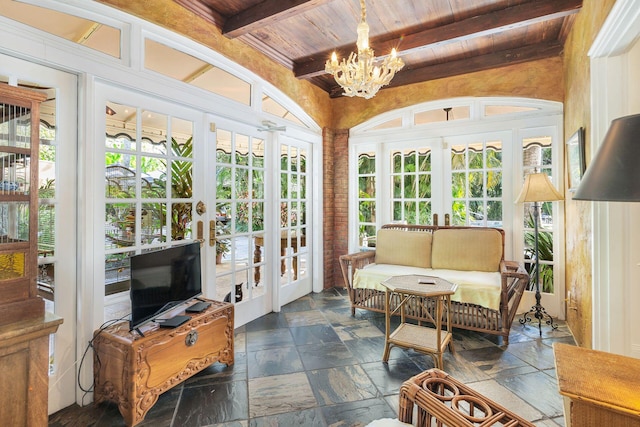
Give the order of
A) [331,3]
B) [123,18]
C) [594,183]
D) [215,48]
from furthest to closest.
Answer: [215,48]
[331,3]
[123,18]
[594,183]

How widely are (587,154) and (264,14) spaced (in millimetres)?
2844

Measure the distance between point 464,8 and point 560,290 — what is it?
123 inches

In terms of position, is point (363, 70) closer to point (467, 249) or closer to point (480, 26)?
point (480, 26)

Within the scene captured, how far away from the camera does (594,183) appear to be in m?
1.02

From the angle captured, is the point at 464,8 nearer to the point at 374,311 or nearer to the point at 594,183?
the point at 594,183

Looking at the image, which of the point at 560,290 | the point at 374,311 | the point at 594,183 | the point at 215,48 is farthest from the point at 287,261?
the point at 594,183

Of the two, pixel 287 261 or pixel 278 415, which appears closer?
pixel 278 415

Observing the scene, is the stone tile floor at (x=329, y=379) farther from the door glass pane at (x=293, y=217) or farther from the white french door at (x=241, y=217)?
the door glass pane at (x=293, y=217)

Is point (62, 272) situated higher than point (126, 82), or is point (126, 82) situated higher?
point (126, 82)

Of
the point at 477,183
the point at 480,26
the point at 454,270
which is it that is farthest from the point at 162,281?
the point at 477,183

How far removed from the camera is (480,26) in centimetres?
291

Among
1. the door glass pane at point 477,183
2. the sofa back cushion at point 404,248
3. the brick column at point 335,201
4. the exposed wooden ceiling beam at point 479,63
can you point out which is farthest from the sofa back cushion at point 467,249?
the exposed wooden ceiling beam at point 479,63

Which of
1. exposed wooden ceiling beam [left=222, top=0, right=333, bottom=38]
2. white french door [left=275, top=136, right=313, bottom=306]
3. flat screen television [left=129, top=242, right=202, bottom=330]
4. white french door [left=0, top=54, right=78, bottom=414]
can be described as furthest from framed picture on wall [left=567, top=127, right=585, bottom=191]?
white french door [left=0, top=54, right=78, bottom=414]

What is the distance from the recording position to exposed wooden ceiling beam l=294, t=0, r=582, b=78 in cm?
263
